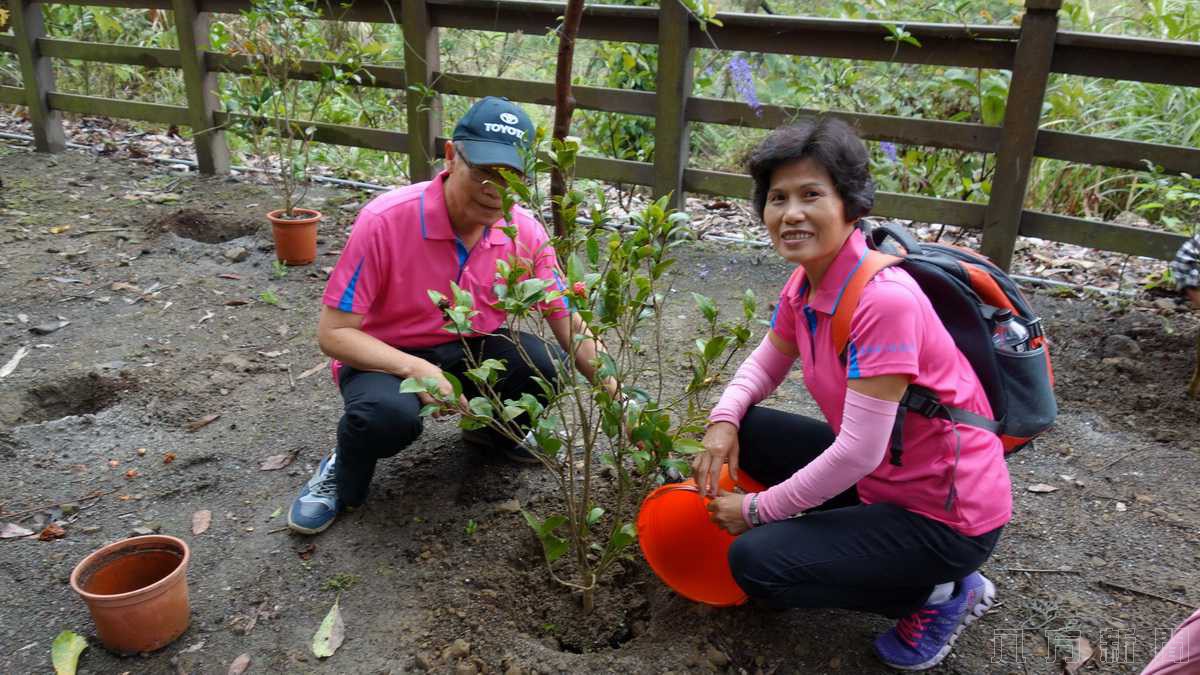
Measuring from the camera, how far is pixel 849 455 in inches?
71.3

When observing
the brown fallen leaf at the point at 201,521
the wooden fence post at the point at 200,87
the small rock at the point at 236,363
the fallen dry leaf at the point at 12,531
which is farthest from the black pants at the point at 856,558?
the wooden fence post at the point at 200,87

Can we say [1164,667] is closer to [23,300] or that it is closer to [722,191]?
[722,191]

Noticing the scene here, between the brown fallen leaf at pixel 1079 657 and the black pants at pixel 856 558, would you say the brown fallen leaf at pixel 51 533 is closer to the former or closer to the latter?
the black pants at pixel 856 558

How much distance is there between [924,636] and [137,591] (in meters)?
1.83

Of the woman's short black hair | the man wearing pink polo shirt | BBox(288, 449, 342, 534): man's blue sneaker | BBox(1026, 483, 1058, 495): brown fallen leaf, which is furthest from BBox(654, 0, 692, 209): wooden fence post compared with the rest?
the woman's short black hair

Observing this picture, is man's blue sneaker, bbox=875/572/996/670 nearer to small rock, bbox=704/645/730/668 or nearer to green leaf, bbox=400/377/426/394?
small rock, bbox=704/645/730/668

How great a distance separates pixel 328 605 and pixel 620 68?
13.8ft

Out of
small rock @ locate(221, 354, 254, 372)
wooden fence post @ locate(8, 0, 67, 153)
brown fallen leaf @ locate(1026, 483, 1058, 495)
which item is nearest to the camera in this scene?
brown fallen leaf @ locate(1026, 483, 1058, 495)

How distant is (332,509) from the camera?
254 centimetres

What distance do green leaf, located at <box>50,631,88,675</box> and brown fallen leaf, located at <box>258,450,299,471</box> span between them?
2.69 ft

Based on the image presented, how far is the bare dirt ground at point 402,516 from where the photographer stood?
2.13 metres

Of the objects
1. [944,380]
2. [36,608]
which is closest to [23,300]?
[36,608]

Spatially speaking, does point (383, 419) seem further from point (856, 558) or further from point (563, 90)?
point (856, 558)

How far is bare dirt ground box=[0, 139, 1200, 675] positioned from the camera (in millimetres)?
2129
